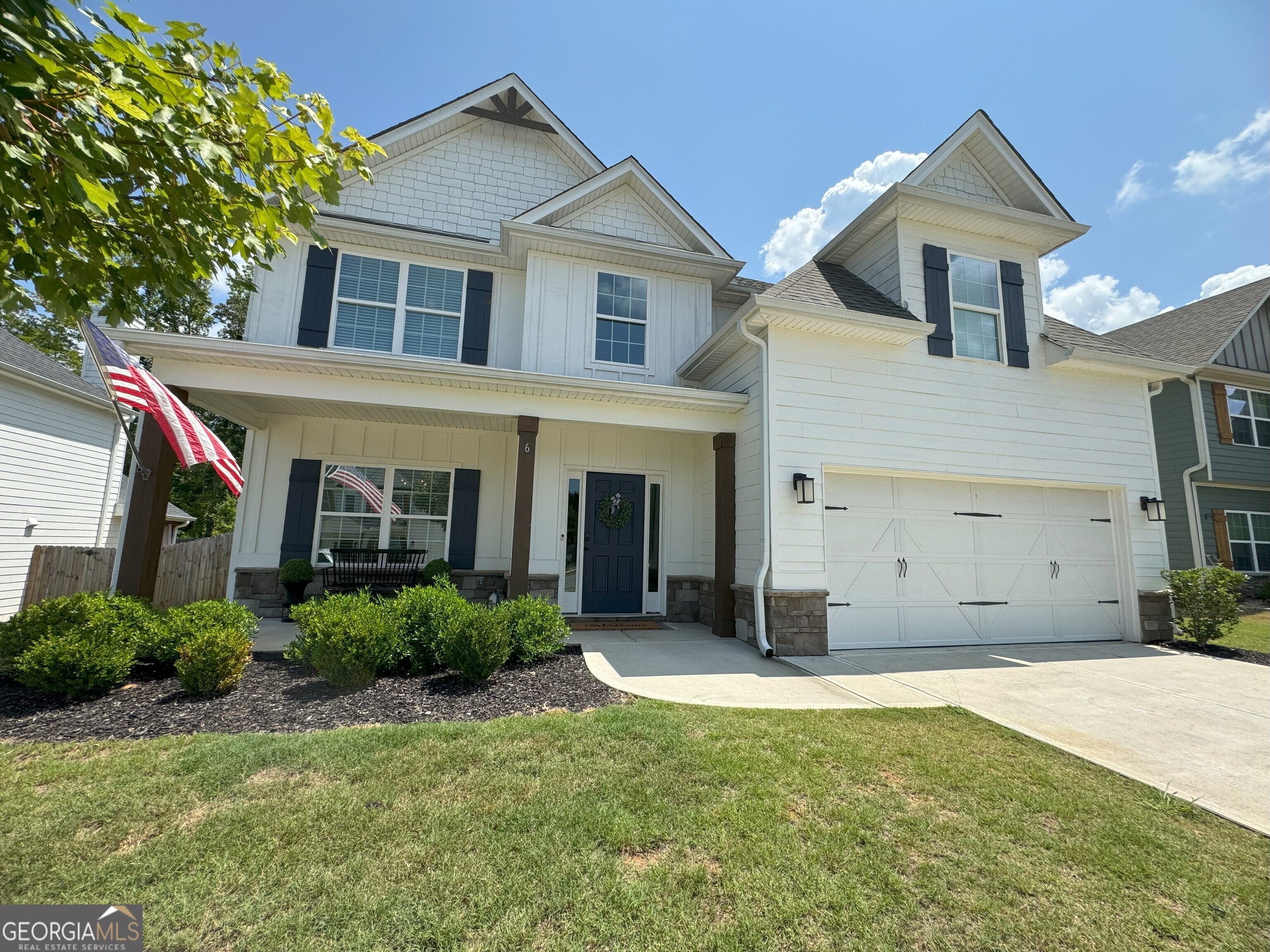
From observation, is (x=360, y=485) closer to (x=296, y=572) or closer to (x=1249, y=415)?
(x=296, y=572)

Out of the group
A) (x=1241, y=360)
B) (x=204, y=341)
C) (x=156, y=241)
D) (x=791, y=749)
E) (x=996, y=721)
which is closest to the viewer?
(x=156, y=241)

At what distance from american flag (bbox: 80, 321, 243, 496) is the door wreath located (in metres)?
4.80

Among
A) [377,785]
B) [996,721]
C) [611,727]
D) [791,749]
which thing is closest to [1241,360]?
[996,721]

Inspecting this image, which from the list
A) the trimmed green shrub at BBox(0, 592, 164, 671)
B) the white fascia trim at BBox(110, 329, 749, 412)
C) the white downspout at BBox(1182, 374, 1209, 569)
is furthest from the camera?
the white downspout at BBox(1182, 374, 1209, 569)

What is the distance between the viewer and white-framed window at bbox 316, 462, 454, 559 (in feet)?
27.1

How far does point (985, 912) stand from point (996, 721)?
102 inches

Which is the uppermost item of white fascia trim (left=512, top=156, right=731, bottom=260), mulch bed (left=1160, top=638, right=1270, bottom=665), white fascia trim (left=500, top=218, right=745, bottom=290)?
white fascia trim (left=512, top=156, right=731, bottom=260)

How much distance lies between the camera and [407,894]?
2086 mm

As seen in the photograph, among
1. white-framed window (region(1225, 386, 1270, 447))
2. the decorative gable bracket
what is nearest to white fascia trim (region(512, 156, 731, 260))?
the decorative gable bracket

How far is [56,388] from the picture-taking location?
9.67 metres

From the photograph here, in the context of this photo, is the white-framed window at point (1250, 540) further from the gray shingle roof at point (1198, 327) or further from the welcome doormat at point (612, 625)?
the welcome doormat at point (612, 625)

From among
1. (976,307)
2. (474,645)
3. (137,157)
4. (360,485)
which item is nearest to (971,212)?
(976,307)

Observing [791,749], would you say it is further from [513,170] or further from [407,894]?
[513,170]

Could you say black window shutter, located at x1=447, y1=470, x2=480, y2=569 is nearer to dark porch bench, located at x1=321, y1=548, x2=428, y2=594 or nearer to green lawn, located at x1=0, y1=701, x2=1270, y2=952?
dark porch bench, located at x1=321, y1=548, x2=428, y2=594
